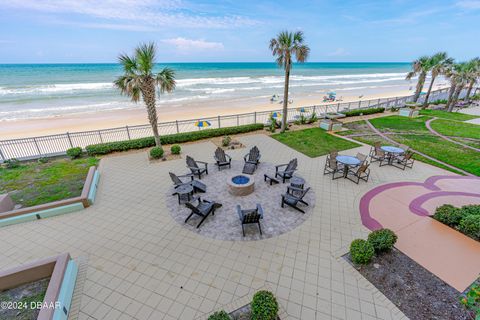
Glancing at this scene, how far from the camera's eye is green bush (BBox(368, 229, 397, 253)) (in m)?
5.73

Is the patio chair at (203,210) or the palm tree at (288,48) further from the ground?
the palm tree at (288,48)

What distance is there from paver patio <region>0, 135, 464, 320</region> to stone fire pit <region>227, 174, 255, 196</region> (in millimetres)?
2394

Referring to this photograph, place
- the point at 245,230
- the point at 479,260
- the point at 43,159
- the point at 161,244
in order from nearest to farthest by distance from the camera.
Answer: the point at 479,260, the point at 161,244, the point at 245,230, the point at 43,159

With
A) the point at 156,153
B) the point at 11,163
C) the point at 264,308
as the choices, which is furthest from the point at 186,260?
the point at 11,163

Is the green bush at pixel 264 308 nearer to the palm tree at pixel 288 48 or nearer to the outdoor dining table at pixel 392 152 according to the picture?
the outdoor dining table at pixel 392 152

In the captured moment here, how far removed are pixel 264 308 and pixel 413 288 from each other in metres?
3.61

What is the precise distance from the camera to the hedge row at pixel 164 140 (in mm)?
A: 13078

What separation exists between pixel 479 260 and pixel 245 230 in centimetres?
619

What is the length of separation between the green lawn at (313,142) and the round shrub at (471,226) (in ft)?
22.4

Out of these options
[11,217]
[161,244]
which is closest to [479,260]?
A: [161,244]

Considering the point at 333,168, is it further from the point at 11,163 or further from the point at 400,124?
the point at 11,163

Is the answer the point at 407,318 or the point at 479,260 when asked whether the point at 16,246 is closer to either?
the point at 407,318

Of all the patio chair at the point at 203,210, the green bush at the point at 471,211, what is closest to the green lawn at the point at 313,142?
the green bush at the point at 471,211

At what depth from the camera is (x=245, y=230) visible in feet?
22.4
